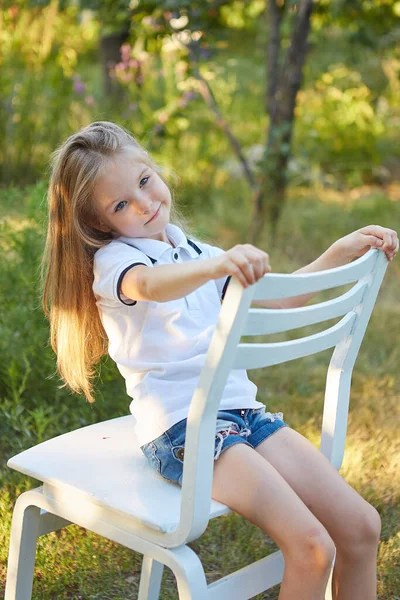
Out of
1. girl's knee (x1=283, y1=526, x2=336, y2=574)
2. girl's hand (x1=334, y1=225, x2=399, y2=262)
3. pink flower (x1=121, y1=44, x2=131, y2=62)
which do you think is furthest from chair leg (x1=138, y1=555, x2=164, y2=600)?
pink flower (x1=121, y1=44, x2=131, y2=62)

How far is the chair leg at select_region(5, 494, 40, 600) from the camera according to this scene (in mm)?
1447

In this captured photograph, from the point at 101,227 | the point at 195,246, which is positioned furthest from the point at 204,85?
the point at 101,227

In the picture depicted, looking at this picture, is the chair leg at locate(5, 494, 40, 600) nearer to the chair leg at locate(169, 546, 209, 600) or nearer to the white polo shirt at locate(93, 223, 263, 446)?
the white polo shirt at locate(93, 223, 263, 446)

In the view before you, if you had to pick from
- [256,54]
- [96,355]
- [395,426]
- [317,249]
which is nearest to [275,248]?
[317,249]

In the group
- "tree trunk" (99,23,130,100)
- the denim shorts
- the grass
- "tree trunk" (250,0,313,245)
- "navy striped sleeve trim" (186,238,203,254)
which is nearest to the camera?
the denim shorts

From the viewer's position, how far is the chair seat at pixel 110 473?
1.26 metres

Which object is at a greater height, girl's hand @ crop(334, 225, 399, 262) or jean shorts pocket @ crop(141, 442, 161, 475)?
girl's hand @ crop(334, 225, 399, 262)

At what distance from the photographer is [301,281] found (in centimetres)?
116

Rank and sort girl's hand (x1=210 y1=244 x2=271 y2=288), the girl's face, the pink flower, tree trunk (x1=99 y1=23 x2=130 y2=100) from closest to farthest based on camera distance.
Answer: girl's hand (x1=210 y1=244 x2=271 y2=288), the girl's face, the pink flower, tree trunk (x1=99 y1=23 x2=130 y2=100)

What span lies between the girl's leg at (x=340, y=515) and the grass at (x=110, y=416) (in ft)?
1.41

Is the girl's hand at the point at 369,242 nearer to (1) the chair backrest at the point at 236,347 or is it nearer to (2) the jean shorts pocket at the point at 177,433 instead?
(1) the chair backrest at the point at 236,347

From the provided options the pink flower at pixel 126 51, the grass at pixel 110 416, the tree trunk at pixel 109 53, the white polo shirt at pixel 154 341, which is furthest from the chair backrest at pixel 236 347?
the tree trunk at pixel 109 53

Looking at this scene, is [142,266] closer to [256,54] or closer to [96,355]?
[96,355]

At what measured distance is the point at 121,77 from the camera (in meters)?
4.72
